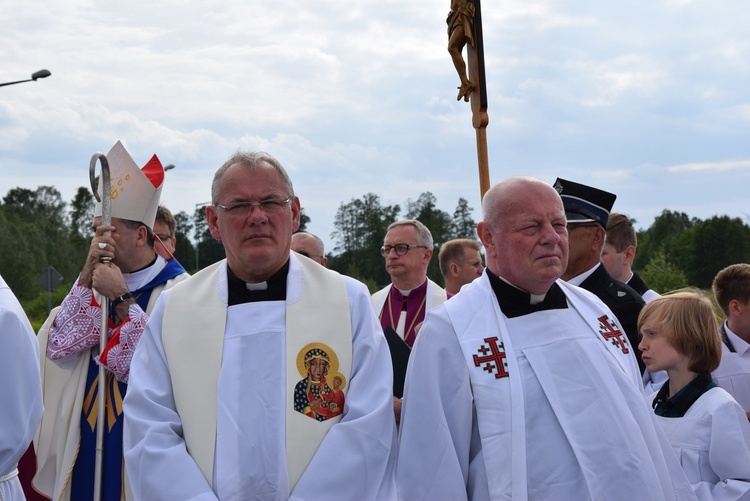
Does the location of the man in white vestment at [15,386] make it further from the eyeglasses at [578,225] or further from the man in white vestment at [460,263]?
the man in white vestment at [460,263]

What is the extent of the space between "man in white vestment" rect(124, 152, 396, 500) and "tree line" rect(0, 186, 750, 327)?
33.7 meters

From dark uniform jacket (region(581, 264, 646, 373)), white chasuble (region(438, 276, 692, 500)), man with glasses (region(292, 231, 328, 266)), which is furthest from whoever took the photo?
man with glasses (region(292, 231, 328, 266))

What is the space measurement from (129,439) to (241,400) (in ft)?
1.65

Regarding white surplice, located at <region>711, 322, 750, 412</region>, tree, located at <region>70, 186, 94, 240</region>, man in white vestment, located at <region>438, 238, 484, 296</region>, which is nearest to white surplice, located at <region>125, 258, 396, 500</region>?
white surplice, located at <region>711, 322, 750, 412</region>

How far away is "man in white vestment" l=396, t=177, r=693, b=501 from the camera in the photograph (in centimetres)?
327

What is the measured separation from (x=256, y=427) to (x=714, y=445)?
2.16 m

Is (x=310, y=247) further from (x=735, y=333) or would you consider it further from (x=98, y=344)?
(x=735, y=333)

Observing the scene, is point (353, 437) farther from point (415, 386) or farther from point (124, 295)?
point (124, 295)

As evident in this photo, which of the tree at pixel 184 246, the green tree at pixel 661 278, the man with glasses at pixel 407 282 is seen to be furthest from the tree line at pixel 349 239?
the man with glasses at pixel 407 282

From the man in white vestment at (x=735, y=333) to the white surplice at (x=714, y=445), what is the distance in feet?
4.38

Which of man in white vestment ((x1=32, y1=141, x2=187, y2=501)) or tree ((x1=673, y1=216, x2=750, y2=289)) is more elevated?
tree ((x1=673, y1=216, x2=750, y2=289))

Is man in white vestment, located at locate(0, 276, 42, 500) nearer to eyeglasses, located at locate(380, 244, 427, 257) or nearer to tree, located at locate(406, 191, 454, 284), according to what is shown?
eyeglasses, located at locate(380, 244, 427, 257)

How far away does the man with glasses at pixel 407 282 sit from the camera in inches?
289

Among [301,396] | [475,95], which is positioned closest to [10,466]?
[301,396]
